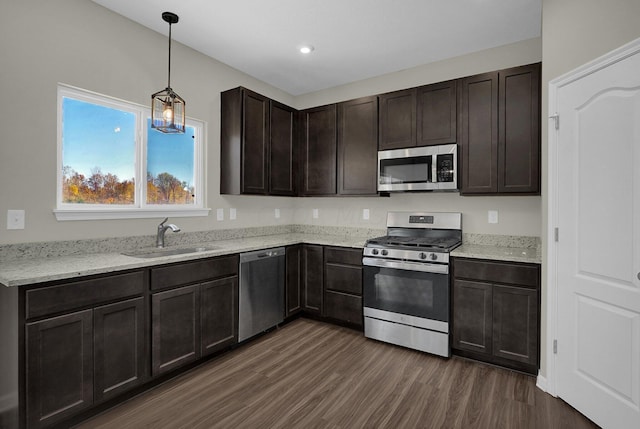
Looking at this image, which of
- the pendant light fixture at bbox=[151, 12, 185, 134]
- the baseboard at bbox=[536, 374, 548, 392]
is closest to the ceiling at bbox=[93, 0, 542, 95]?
the pendant light fixture at bbox=[151, 12, 185, 134]

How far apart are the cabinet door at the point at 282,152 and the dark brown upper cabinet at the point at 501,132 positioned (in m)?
1.95

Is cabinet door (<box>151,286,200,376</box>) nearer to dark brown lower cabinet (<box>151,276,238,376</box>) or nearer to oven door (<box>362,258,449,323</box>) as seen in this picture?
dark brown lower cabinet (<box>151,276,238,376</box>)

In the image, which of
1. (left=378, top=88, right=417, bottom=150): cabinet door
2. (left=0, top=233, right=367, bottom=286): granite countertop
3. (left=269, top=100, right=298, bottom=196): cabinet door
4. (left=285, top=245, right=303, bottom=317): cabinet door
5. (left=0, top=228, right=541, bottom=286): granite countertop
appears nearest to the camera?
(left=0, top=233, right=367, bottom=286): granite countertop

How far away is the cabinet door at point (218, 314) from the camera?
267 cm

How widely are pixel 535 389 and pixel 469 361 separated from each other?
0.53 meters

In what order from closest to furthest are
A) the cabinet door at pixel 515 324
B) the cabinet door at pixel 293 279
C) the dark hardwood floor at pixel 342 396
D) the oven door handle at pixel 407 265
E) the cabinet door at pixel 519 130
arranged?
the dark hardwood floor at pixel 342 396
the cabinet door at pixel 515 324
the cabinet door at pixel 519 130
the oven door handle at pixel 407 265
the cabinet door at pixel 293 279

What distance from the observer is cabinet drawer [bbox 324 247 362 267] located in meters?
3.40

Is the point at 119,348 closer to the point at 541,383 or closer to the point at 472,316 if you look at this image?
the point at 472,316

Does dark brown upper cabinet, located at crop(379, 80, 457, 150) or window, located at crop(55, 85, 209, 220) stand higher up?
dark brown upper cabinet, located at crop(379, 80, 457, 150)

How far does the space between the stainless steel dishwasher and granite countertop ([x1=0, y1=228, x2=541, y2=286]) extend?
116 millimetres

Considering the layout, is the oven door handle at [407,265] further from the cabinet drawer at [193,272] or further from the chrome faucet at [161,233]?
the chrome faucet at [161,233]

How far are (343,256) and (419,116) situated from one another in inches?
64.7

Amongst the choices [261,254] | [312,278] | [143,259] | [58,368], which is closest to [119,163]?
[143,259]

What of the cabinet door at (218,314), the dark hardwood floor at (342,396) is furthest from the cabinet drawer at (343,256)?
the cabinet door at (218,314)
